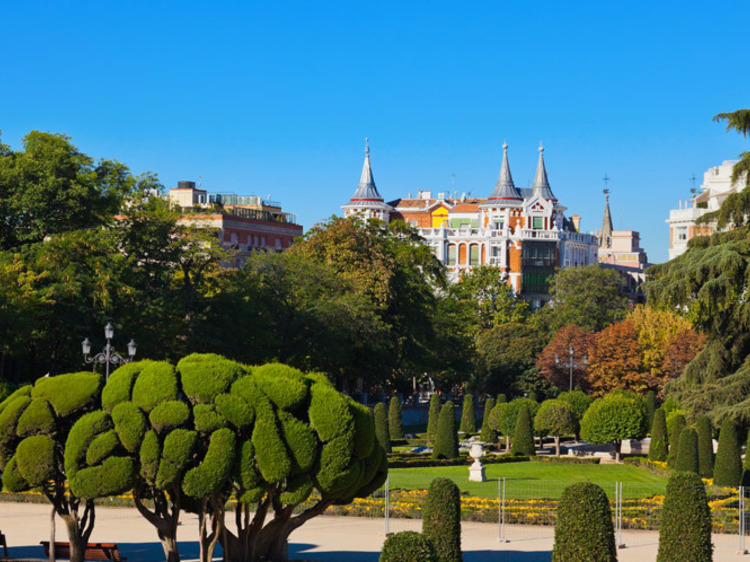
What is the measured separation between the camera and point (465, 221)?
144375mm

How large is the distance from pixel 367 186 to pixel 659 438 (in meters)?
97.2

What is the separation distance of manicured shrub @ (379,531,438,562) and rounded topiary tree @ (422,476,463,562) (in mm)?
4383

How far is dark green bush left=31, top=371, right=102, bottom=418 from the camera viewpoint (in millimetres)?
20172

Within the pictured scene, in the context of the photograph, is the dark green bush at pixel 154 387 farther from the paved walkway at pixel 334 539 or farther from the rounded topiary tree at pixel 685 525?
the rounded topiary tree at pixel 685 525

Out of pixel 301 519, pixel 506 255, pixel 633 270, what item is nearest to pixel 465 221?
pixel 506 255

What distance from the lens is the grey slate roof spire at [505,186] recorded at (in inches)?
5349

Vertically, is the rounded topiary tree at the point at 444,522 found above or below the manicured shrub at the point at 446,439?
below

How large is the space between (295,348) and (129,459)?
39502 mm

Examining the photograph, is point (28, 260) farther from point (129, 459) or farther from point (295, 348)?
point (129, 459)

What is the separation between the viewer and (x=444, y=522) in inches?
834

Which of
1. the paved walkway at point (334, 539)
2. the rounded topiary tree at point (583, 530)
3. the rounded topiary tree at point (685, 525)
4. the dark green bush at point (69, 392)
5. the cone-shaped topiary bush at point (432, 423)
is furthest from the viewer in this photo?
the cone-shaped topiary bush at point (432, 423)

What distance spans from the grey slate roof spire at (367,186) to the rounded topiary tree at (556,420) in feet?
300

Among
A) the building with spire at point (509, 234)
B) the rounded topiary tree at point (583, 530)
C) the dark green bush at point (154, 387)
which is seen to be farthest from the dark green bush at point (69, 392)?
the building with spire at point (509, 234)

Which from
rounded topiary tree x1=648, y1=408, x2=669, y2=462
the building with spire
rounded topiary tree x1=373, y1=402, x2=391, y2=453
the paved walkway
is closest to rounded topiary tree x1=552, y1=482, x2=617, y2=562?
the paved walkway
